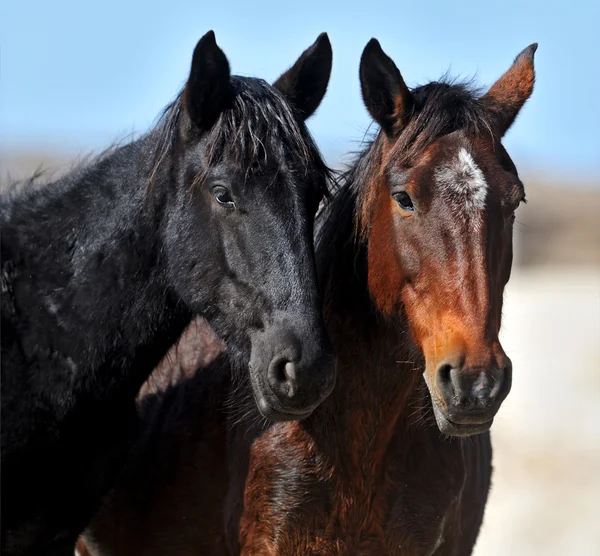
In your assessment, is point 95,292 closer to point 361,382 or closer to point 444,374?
point 361,382


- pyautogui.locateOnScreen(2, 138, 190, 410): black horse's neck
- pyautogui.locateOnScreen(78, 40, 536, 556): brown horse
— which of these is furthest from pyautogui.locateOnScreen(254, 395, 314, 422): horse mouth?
pyautogui.locateOnScreen(2, 138, 190, 410): black horse's neck

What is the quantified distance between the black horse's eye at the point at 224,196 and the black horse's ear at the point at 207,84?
318 millimetres

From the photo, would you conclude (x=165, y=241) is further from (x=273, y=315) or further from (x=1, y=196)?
(x=1, y=196)

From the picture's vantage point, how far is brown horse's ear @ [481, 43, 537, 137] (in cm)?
416

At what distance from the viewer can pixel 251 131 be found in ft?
12.6

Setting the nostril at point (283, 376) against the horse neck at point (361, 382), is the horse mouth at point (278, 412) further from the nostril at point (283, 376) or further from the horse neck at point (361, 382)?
the horse neck at point (361, 382)

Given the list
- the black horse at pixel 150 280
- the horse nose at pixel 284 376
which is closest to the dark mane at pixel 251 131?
the black horse at pixel 150 280

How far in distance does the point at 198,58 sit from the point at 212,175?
19.3 inches

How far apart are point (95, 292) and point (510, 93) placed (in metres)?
2.08

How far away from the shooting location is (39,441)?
389 cm

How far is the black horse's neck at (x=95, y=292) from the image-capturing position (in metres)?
3.99

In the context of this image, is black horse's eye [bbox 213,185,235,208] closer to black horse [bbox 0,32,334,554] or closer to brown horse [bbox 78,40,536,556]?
black horse [bbox 0,32,334,554]

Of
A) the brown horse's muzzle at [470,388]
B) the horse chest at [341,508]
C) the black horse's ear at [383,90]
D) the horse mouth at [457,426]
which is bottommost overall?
the horse chest at [341,508]

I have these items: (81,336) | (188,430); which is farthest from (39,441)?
(188,430)
